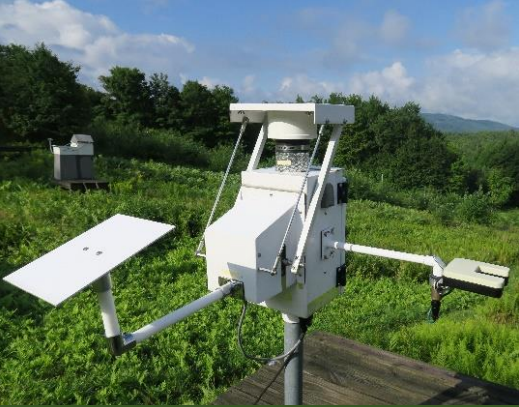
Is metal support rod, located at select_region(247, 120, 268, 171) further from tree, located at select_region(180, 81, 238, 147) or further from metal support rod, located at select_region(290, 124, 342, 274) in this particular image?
tree, located at select_region(180, 81, 238, 147)

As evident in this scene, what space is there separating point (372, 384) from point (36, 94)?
1864cm

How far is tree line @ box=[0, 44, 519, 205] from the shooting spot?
17953 millimetres

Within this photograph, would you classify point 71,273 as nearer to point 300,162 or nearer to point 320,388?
point 300,162

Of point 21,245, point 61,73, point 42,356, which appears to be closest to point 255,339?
point 42,356

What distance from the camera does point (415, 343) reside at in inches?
183

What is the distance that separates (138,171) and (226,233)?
11423 mm

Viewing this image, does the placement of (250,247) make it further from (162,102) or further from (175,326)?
(162,102)

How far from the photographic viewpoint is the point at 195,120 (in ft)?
108

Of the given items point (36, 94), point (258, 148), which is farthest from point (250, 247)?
point (36, 94)

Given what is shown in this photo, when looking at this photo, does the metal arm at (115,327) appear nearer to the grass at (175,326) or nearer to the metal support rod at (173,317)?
the metal support rod at (173,317)

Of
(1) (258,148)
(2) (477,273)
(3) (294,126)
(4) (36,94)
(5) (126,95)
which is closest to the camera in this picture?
(2) (477,273)

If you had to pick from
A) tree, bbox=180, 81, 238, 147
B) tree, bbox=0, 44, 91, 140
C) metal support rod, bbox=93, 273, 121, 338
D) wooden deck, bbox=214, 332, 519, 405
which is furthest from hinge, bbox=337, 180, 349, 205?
tree, bbox=180, 81, 238, 147

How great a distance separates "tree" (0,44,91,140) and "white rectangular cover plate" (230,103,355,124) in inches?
713

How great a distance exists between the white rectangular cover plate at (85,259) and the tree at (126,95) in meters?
31.0
